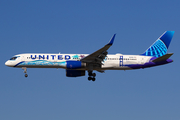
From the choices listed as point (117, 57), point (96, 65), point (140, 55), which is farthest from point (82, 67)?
point (140, 55)

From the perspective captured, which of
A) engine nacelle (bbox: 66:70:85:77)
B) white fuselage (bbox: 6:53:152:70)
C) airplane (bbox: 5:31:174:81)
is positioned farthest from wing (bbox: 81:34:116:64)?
engine nacelle (bbox: 66:70:85:77)

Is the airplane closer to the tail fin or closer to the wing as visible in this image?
the wing

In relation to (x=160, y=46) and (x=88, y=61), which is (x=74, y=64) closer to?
(x=88, y=61)

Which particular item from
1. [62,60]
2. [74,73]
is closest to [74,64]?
[62,60]

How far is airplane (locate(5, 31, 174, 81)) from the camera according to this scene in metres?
57.2

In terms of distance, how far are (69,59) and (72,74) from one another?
3.72 metres

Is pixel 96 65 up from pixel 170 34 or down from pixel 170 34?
down

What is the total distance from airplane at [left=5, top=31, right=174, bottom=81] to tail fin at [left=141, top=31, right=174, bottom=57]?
50 centimetres

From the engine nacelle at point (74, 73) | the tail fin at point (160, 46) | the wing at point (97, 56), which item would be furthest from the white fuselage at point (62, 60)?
the engine nacelle at point (74, 73)

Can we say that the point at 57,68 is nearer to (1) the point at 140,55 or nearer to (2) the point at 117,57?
(2) the point at 117,57

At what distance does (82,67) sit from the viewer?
189ft

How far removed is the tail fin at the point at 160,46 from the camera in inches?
2441

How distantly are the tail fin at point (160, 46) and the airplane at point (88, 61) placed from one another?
50 centimetres

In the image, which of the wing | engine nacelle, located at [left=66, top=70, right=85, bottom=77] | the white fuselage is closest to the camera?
the wing
